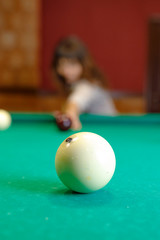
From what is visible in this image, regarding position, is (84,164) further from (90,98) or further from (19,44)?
(19,44)

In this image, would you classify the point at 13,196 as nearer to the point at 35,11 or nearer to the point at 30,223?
the point at 30,223

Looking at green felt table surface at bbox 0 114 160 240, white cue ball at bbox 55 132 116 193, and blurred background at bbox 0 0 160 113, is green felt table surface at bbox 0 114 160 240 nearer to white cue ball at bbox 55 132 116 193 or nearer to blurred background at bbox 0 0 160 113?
Answer: white cue ball at bbox 55 132 116 193

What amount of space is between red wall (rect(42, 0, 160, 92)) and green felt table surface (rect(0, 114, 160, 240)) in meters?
3.86

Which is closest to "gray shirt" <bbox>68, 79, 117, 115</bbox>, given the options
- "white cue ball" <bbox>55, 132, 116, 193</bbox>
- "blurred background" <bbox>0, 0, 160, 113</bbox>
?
"white cue ball" <bbox>55, 132, 116, 193</bbox>

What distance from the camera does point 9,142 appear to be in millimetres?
1597

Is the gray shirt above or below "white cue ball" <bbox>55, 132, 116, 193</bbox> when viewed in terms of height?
below

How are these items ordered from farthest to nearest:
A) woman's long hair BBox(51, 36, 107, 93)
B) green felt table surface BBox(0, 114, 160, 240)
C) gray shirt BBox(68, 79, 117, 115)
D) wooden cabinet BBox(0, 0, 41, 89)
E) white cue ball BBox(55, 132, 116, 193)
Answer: wooden cabinet BBox(0, 0, 41, 89) < woman's long hair BBox(51, 36, 107, 93) < gray shirt BBox(68, 79, 117, 115) < white cue ball BBox(55, 132, 116, 193) < green felt table surface BBox(0, 114, 160, 240)

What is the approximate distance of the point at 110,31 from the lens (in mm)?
5211

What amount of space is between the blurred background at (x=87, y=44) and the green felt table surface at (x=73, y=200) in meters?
3.49

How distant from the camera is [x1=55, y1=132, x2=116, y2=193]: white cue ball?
787 mm

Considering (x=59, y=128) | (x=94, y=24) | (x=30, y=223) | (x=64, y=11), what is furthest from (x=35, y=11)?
(x=30, y=223)

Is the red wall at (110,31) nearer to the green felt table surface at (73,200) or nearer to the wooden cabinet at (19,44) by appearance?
the wooden cabinet at (19,44)

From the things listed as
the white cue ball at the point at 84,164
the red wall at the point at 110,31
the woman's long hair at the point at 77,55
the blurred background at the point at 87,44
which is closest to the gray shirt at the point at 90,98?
the woman's long hair at the point at 77,55

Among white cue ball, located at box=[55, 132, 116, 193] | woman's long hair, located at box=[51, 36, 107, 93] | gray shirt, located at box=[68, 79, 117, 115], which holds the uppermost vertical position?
woman's long hair, located at box=[51, 36, 107, 93]
